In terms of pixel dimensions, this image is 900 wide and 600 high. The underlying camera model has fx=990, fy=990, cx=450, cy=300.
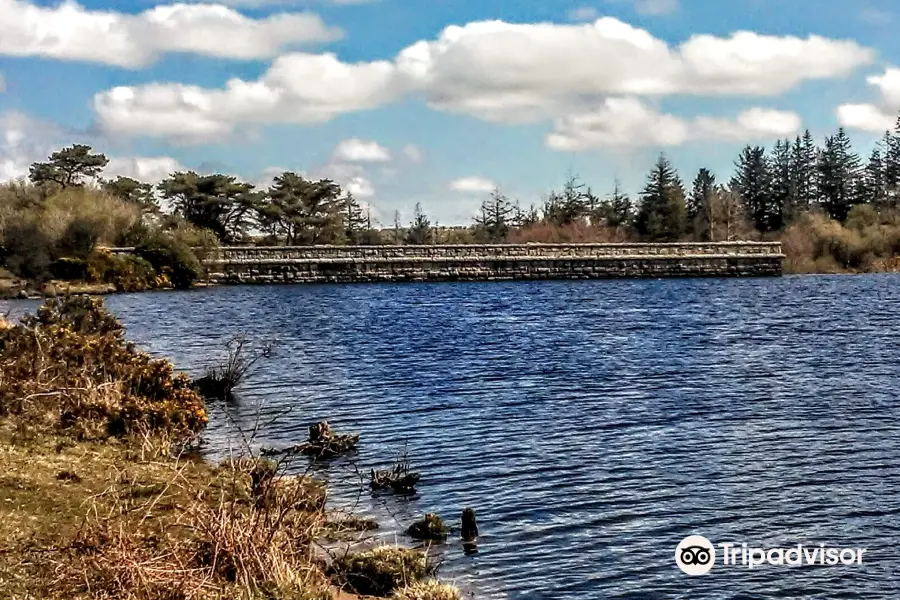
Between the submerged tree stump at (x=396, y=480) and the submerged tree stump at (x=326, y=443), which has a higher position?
the submerged tree stump at (x=326, y=443)

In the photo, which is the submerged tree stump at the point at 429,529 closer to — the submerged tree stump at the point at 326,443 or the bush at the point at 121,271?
the submerged tree stump at the point at 326,443

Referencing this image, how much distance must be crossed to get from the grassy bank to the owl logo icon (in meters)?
3.21

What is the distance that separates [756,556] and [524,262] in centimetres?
7821

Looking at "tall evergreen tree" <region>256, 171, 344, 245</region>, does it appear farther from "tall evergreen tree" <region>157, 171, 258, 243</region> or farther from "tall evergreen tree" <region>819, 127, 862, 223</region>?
"tall evergreen tree" <region>819, 127, 862, 223</region>

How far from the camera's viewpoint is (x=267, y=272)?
87250 millimetres

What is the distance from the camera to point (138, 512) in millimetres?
11117

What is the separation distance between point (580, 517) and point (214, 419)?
10.2 m

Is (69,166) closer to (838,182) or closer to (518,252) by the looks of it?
(518,252)

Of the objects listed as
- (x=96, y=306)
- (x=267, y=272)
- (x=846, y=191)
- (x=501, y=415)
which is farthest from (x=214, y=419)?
(x=846, y=191)

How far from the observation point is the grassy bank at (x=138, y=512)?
884 centimetres

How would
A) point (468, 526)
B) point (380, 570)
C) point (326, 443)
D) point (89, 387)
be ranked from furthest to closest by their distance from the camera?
1. point (326, 443)
2. point (89, 387)
3. point (468, 526)
4. point (380, 570)

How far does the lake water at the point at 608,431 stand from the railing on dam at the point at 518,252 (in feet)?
140

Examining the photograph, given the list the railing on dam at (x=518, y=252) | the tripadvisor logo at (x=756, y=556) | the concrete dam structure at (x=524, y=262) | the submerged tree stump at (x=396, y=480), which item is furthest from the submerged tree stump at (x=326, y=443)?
the railing on dam at (x=518, y=252)

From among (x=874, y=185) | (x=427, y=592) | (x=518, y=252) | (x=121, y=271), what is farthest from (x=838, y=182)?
(x=427, y=592)
